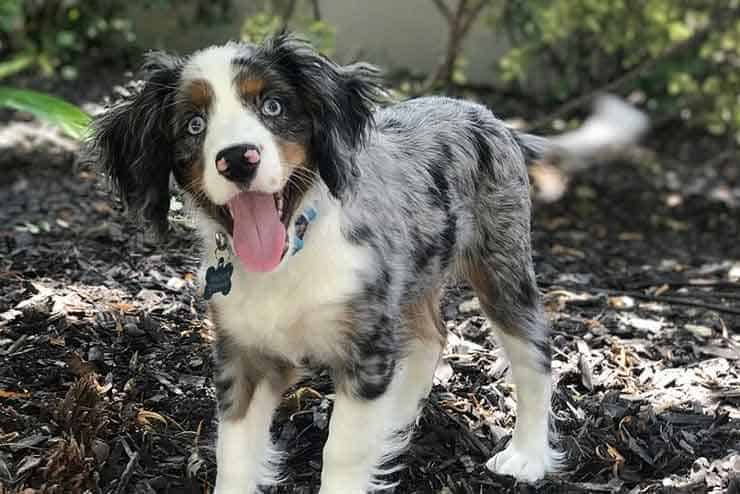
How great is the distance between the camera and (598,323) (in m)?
4.45

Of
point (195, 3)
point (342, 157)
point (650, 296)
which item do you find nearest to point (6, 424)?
point (342, 157)

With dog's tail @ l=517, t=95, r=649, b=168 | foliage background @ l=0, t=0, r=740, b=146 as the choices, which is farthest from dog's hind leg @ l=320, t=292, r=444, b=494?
foliage background @ l=0, t=0, r=740, b=146

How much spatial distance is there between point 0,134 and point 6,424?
4.42 meters

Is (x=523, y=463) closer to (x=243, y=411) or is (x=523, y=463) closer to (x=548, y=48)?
(x=243, y=411)

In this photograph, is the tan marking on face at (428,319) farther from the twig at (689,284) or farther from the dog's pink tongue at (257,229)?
the twig at (689,284)

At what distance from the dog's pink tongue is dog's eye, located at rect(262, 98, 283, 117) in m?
0.23

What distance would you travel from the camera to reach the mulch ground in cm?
325

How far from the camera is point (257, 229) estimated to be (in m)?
2.73

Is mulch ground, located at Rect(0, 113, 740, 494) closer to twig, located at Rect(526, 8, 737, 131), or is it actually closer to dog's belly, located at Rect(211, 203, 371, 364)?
dog's belly, located at Rect(211, 203, 371, 364)

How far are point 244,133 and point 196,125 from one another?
0.23 metres

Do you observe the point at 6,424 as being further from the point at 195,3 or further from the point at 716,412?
the point at 195,3

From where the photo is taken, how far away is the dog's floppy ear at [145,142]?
9.37 ft

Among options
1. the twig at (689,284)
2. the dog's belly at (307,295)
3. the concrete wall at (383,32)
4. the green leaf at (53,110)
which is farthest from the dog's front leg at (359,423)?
the concrete wall at (383,32)

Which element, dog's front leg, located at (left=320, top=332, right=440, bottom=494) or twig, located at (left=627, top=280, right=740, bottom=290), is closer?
dog's front leg, located at (left=320, top=332, right=440, bottom=494)
